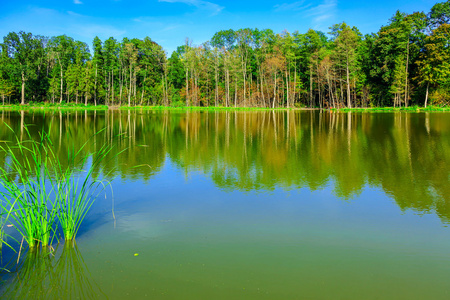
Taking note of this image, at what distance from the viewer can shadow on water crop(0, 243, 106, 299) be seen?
330 centimetres

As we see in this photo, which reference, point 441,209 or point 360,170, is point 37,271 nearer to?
point 441,209

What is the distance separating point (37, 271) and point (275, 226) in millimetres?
3056

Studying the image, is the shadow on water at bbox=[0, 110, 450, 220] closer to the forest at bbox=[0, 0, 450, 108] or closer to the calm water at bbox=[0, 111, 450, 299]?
the calm water at bbox=[0, 111, 450, 299]

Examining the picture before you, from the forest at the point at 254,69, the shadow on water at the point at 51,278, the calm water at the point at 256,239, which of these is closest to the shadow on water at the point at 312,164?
the calm water at the point at 256,239

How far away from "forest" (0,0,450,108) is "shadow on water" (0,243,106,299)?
5644 cm

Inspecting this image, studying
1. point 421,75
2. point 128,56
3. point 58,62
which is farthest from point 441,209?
point 58,62

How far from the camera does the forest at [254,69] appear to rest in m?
53.2

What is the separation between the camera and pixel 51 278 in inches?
141

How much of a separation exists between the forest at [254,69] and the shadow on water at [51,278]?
56443mm

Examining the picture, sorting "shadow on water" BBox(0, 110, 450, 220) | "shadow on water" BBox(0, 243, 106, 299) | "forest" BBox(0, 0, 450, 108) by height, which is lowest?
"shadow on water" BBox(0, 243, 106, 299)

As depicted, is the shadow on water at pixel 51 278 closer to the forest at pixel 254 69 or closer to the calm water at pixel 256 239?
the calm water at pixel 256 239

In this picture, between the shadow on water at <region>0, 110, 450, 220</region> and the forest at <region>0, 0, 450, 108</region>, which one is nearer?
the shadow on water at <region>0, 110, 450, 220</region>

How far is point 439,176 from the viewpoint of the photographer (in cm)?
857

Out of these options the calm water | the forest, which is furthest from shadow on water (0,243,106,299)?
the forest
